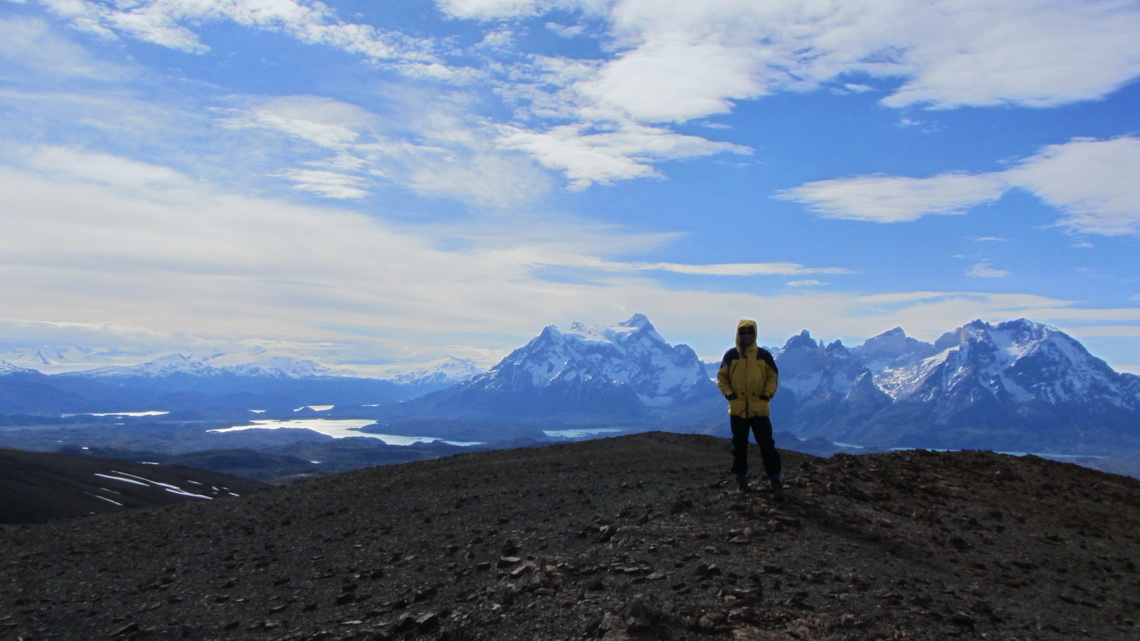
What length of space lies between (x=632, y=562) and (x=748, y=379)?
4.66 metres

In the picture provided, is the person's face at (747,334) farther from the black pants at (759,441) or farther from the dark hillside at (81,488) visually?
the dark hillside at (81,488)

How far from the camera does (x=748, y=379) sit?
548 inches

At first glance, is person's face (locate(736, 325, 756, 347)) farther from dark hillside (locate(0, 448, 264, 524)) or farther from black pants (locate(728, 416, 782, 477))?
dark hillside (locate(0, 448, 264, 524))

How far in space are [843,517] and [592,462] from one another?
39.5 feet

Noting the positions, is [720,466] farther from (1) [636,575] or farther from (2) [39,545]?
(2) [39,545]

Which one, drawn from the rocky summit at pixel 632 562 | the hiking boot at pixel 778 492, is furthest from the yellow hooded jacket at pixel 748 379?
the rocky summit at pixel 632 562

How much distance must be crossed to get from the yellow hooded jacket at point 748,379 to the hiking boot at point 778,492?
1257 millimetres

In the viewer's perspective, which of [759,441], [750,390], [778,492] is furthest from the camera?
[759,441]

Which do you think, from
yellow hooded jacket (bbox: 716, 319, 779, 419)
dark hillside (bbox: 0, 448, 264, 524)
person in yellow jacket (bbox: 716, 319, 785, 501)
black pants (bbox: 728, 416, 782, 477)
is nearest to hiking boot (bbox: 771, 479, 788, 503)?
person in yellow jacket (bbox: 716, 319, 785, 501)

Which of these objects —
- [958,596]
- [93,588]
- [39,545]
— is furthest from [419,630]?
[39,545]

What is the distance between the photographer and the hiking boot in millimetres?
13312

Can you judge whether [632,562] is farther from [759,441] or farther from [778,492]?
[759,441]

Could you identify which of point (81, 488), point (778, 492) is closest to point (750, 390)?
point (778, 492)

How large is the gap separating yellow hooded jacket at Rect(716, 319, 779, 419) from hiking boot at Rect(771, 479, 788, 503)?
49.5 inches
